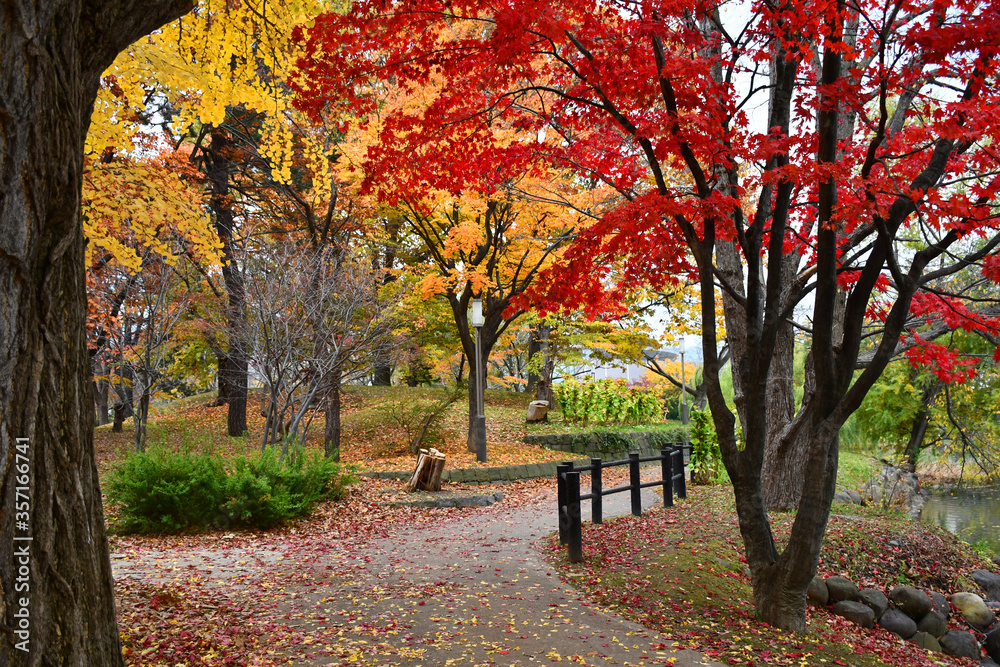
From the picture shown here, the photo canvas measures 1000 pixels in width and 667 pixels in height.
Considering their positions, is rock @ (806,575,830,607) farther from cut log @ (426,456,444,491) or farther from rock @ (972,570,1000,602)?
cut log @ (426,456,444,491)

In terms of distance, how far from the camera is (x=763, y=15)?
16.9 feet

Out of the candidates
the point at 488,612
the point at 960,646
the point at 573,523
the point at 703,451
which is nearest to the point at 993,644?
the point at 960,646

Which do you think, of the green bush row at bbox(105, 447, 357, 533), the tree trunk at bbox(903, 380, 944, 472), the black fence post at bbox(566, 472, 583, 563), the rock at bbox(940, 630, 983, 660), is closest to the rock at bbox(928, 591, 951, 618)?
the rock at bbox(940, 630, 983, 660)

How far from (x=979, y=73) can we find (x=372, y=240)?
52.5 feet

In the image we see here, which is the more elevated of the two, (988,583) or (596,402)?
(596,402)

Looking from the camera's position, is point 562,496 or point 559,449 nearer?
point 562,496

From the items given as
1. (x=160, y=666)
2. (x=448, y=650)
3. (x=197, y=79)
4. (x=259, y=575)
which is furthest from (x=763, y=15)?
(x=259, y=575)

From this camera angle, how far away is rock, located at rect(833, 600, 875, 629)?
19.7 ft

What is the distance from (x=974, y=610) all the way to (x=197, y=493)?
896cm

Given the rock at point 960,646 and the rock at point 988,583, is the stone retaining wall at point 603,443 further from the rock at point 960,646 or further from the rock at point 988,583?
the rock at point 960,646

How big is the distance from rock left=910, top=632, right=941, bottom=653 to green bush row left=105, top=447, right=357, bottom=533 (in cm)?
701

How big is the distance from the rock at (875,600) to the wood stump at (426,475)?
21.6 feet

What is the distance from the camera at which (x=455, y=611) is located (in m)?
5.02

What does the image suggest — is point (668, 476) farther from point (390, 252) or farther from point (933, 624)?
point (390, 252)
